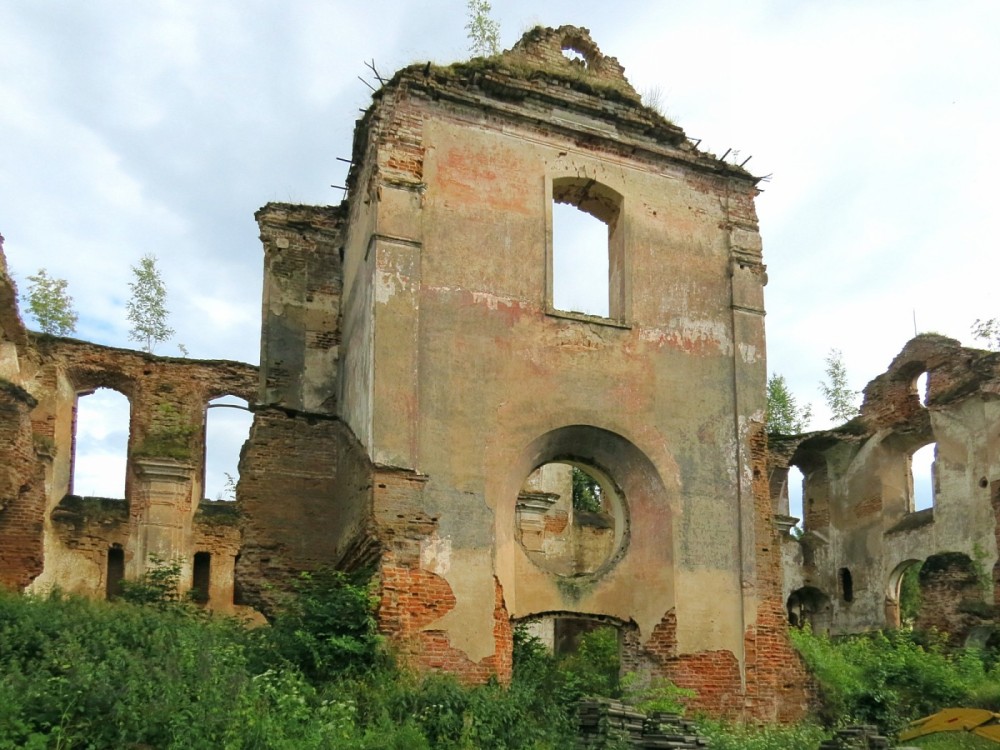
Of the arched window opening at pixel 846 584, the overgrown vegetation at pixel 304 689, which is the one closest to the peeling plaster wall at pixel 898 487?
the arched window opening at pixel 846 584

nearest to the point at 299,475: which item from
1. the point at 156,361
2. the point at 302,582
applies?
the point at 302,582

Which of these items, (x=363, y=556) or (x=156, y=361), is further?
(x=156, y=361)

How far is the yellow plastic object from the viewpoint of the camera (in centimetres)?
1083

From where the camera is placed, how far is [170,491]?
59.7 feet

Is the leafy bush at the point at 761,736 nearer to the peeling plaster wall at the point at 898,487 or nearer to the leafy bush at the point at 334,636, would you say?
the leafy bush at the point at 334,636

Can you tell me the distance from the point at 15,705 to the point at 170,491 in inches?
427

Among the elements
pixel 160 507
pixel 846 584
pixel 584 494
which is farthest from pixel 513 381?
pixel 584 494

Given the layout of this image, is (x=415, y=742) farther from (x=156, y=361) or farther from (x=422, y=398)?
(x=156, y=361)

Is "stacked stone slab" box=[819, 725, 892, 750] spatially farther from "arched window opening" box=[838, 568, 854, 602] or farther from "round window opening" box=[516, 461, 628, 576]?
"arched window opening" box=[838, 568, 854, 602]

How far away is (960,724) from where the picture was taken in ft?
36.5

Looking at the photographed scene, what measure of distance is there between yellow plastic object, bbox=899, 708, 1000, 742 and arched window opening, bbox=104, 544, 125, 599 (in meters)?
12.5

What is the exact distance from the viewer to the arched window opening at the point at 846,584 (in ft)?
62.6

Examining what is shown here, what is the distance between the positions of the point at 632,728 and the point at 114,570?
11.5 m

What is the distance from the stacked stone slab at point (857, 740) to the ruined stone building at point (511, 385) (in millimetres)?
1250
